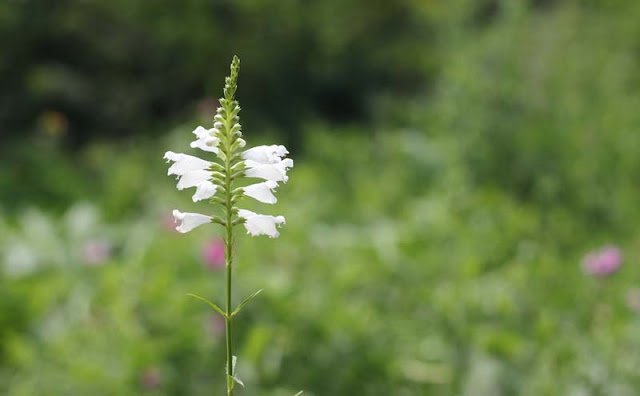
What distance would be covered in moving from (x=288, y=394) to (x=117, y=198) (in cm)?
303

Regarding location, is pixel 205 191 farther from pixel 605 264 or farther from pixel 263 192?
pixel 605 264

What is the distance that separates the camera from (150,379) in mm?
2846

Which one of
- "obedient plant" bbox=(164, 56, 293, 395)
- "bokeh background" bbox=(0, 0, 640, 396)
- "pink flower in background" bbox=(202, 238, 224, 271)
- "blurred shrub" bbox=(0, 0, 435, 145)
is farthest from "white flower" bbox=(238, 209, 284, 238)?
"blurred shrub" bbox=(0, 0, 435, 145)

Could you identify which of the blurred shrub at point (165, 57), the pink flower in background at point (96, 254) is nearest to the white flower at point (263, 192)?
the pink flower in background at point (96, 254)

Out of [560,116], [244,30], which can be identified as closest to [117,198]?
[244,30]

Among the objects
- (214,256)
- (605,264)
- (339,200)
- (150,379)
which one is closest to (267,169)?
(150,379)

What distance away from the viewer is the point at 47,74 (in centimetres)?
686

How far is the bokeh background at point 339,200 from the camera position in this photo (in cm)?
302

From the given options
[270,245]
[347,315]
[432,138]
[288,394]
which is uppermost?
[432,138]

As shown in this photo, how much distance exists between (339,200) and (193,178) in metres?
4.25

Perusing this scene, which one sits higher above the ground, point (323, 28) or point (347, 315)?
point (323, 28)

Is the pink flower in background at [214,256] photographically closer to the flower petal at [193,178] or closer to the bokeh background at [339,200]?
the bokeh background at [339,200]

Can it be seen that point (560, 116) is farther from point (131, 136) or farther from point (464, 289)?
point (131, 136)

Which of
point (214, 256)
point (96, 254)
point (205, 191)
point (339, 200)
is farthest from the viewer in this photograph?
point (339, 200)
